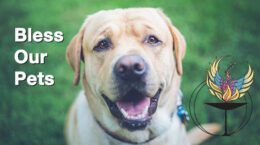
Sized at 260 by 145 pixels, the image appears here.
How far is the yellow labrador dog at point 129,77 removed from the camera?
3.55 m

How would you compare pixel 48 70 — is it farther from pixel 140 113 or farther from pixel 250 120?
pixel 250 120

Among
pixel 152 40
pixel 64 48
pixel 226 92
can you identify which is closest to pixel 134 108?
pixel 152 40

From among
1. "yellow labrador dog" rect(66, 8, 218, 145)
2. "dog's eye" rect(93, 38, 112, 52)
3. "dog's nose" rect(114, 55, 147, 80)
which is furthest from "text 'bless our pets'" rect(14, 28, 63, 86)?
"dog's nose" rect(114, 55, 147, 80)

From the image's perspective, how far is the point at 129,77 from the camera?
3492mm

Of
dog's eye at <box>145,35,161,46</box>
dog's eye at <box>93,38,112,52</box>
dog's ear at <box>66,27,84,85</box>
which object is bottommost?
dog's ear at <box>66,27,84,85</box>

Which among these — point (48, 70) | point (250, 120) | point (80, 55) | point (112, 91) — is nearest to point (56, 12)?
point (48, 70)

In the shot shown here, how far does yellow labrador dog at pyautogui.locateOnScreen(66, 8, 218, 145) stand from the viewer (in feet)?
11.6

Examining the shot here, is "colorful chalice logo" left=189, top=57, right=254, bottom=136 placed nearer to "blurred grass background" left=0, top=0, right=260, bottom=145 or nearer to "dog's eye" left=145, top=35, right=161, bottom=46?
"blurred grass background" left=0, top=0, right=260, bottom=145

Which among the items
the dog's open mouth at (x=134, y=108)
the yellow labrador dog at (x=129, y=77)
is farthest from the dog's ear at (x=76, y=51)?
the dog's open mouth at (x=134, y=108)

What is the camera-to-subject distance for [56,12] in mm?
4742

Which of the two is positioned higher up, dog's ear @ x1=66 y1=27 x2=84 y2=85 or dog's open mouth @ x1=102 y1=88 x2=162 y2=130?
dog's ear @ x1=66 y1=27 x2=84 y2=85

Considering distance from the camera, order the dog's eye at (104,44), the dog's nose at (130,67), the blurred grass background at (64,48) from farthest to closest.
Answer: the blurred grass background at (64,48)
the dog's eye at (104,44)
the dog's nose at (130,67)

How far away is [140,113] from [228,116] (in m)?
1.12

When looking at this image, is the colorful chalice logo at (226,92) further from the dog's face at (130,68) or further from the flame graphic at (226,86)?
the dog's face at (130,68)
